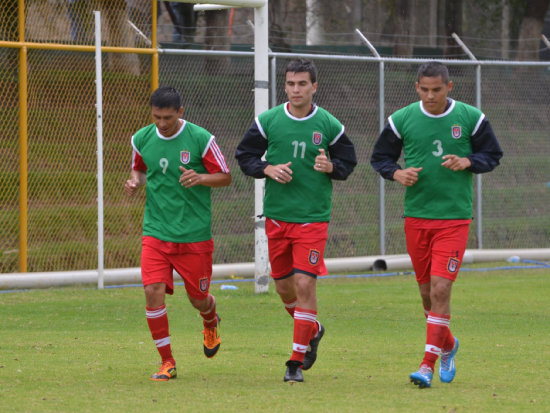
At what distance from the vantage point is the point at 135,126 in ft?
46.6

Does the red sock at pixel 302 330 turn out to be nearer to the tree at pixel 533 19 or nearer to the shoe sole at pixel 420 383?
the shoe sole at pixel 420 383

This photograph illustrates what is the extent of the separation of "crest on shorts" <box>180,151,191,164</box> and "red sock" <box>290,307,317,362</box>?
1.27m

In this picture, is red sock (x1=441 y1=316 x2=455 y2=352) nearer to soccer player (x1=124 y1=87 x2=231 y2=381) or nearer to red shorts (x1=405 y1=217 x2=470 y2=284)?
red shorts (x1=405 y1=217 x2=470 y2=284)

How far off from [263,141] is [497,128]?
454 inches

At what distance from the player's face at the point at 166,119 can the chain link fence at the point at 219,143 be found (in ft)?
20.7

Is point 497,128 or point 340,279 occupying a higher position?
point 497,128

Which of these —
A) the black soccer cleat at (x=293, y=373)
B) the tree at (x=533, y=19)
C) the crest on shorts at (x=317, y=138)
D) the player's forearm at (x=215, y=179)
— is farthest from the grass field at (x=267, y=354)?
the tree at (x=533, y=19)

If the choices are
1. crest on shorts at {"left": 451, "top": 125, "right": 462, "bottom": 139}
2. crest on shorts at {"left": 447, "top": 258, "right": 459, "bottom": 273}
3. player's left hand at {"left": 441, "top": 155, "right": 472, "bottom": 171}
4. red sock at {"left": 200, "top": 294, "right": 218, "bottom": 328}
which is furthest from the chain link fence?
crest on shorts at {"left": 447, "top": 258, "right": 459, "bottom": 273}

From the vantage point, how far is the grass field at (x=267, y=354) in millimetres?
6312

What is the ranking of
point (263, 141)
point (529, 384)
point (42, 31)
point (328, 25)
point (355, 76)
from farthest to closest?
point (328, 25)
point (355, 76)
point (42, 31)
point (263, 141)
point (529, 384)

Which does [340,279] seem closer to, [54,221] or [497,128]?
[54,221]

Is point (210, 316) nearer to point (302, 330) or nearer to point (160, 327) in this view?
point (160, 327)

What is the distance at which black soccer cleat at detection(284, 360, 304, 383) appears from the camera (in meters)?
7.00

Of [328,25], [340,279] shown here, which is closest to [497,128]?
[340,279]
